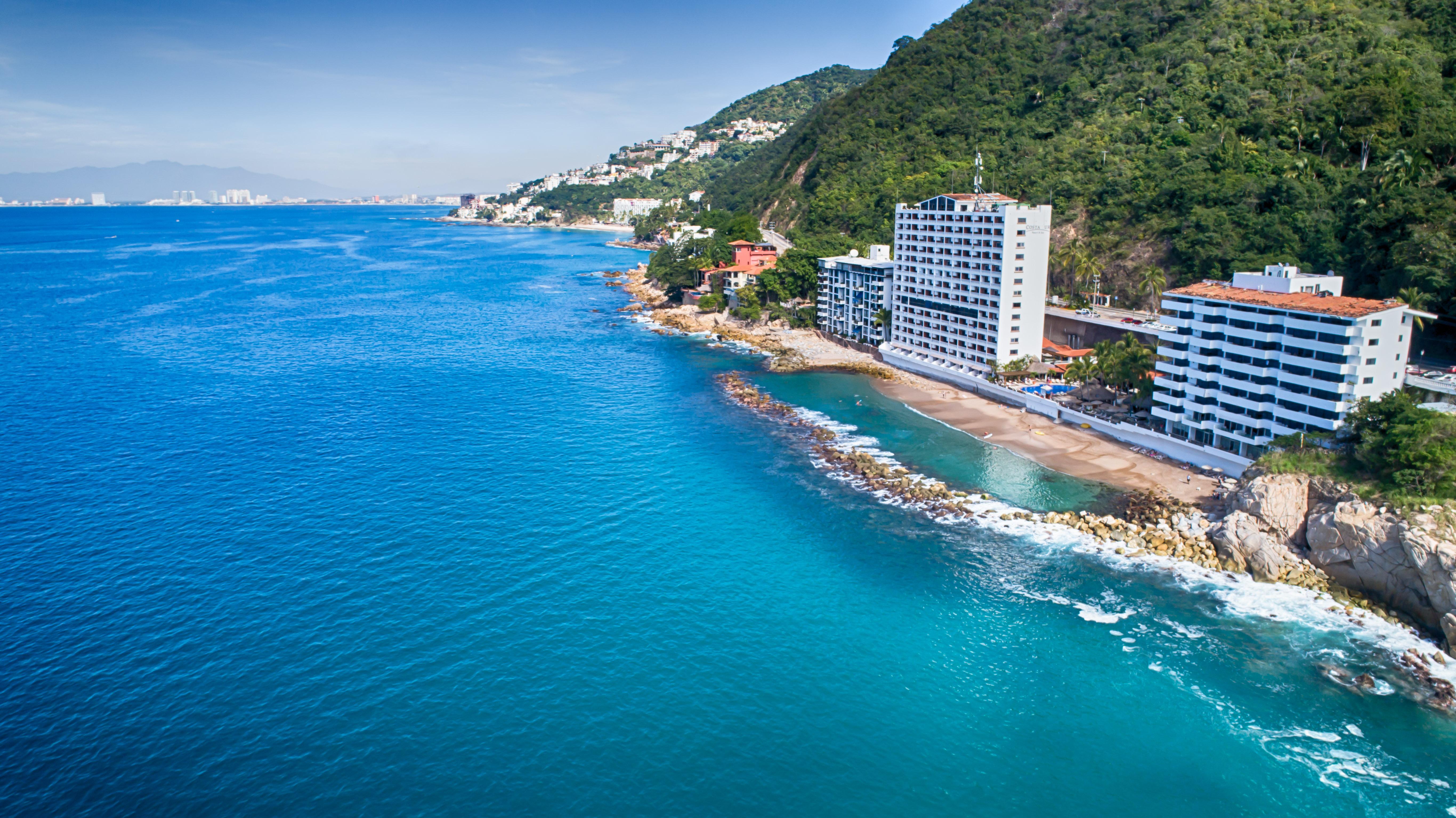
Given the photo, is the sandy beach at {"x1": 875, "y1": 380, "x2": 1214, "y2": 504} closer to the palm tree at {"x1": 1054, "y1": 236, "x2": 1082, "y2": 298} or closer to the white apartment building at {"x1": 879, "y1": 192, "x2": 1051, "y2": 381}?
the white apartment building at {"x1": 879, "y1": 192, "x2": 1051, "y2": 381}

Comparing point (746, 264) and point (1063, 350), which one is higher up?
point (746, 264)

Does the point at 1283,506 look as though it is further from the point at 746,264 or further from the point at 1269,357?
the point at 746,264

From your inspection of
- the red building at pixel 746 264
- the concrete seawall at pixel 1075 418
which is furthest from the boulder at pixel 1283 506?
the red building at pixel 746 264

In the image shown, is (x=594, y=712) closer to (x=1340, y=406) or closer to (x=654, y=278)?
(x=1340, y=406)

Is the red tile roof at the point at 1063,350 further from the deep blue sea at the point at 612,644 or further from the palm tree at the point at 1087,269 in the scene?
the deep blue sea at the point at 612,644

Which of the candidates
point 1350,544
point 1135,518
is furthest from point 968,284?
point 1350,544

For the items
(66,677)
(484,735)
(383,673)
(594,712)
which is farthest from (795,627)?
(66,677)
